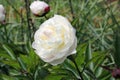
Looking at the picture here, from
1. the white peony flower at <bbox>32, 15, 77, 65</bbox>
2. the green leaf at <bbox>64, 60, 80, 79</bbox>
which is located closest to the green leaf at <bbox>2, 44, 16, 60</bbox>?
the green leaf at <bbox>64, 60, 80, 79</bbox>

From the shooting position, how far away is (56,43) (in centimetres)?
140

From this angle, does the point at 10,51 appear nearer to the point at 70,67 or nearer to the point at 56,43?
the point at 70,67

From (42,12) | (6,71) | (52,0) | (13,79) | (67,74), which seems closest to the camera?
(67,74)

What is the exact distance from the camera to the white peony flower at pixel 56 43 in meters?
1.40

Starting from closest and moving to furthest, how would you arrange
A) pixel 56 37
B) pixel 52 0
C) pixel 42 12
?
pixel 56 37, pixel 42 12, pixel 52 0

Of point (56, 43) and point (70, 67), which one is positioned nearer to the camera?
point (56, 43)

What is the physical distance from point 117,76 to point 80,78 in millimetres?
230

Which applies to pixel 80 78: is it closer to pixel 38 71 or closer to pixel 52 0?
pixel 38 71

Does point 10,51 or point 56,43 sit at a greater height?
point 56,43

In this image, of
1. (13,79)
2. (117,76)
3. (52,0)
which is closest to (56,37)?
(117,76)

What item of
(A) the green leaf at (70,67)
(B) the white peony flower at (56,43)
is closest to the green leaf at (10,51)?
(A) the green leaf at (70,67)

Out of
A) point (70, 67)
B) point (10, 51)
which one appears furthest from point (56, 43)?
point (10, 51)

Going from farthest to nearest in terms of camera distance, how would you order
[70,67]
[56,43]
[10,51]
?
[10,51] < [70,67] < [56,43]

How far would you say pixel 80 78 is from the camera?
1.60m
